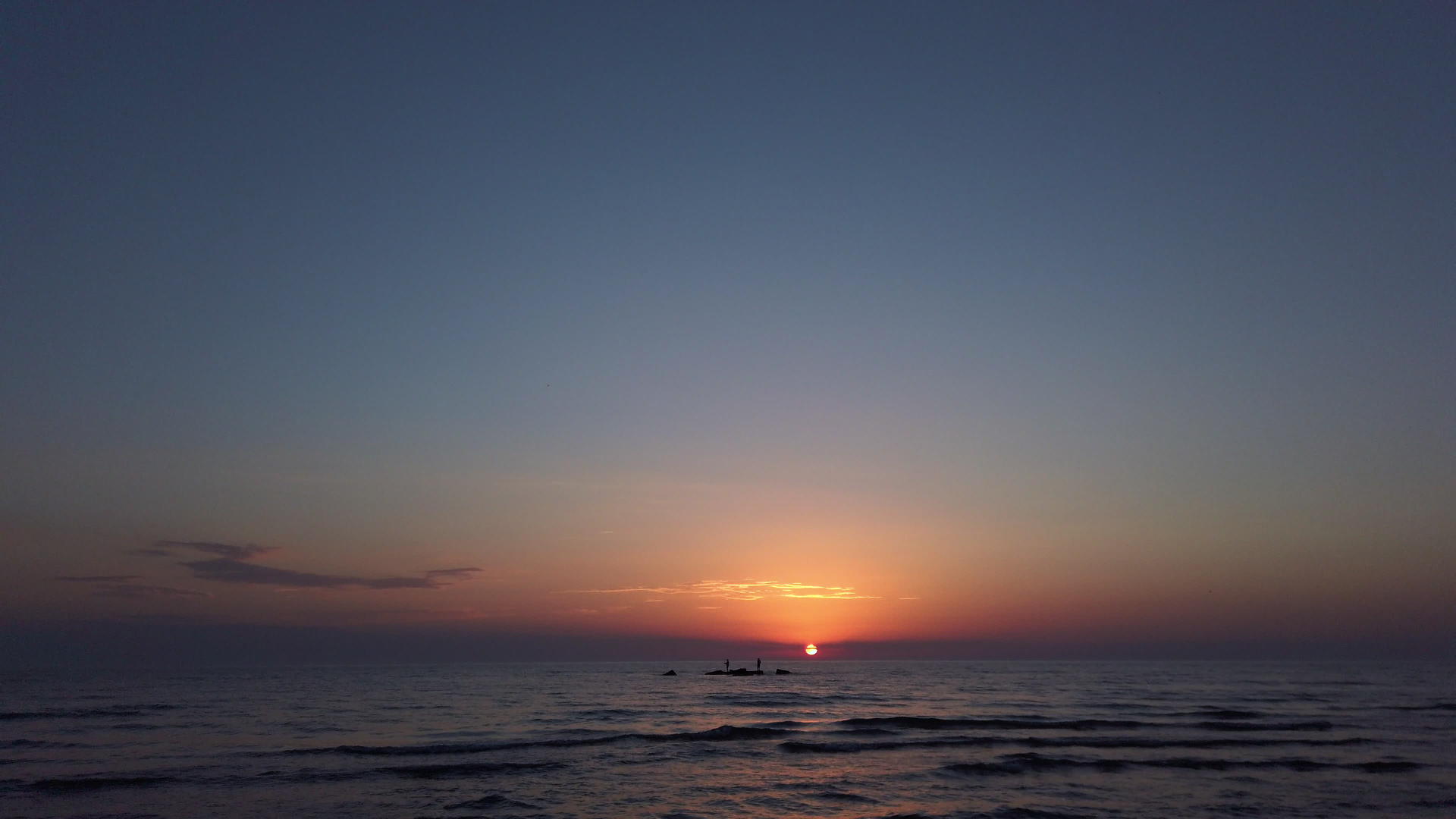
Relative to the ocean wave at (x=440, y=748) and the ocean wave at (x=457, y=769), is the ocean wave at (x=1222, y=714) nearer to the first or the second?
the ocean wave at (x=440, y=748)

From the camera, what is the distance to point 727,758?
3362cm

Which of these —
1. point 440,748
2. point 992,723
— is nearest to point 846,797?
point 440,748

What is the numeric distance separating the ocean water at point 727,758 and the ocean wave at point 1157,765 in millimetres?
170

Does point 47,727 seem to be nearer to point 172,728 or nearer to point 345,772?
point 172,728

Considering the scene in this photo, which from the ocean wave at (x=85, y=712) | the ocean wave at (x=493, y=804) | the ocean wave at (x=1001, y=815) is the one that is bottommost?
the ocean wave at (x=85, y=712)

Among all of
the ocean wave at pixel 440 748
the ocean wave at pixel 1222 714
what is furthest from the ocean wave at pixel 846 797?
the ocean wave at pixel 1222 714

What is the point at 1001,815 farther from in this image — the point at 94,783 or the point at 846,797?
the point at 94,783

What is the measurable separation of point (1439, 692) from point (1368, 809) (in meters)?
68.1

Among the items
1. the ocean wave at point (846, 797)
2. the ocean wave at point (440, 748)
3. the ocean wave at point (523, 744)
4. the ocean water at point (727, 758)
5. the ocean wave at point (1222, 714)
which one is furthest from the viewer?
the ocean wave at point (1222, 714)

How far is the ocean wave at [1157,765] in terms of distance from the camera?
30234mm

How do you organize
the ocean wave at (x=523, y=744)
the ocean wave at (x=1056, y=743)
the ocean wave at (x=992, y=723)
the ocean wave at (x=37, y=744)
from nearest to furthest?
the ocean wave at (x=523, y=744) → the ocean wave at (x=37, y=744) → the ocean wave at (x=1056, y=743) → the ocean wave at (x=992, y=723)

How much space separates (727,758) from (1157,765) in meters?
16.6

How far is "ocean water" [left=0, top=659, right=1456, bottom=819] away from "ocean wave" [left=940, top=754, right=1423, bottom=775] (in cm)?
17

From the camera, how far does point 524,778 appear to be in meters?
28.5
